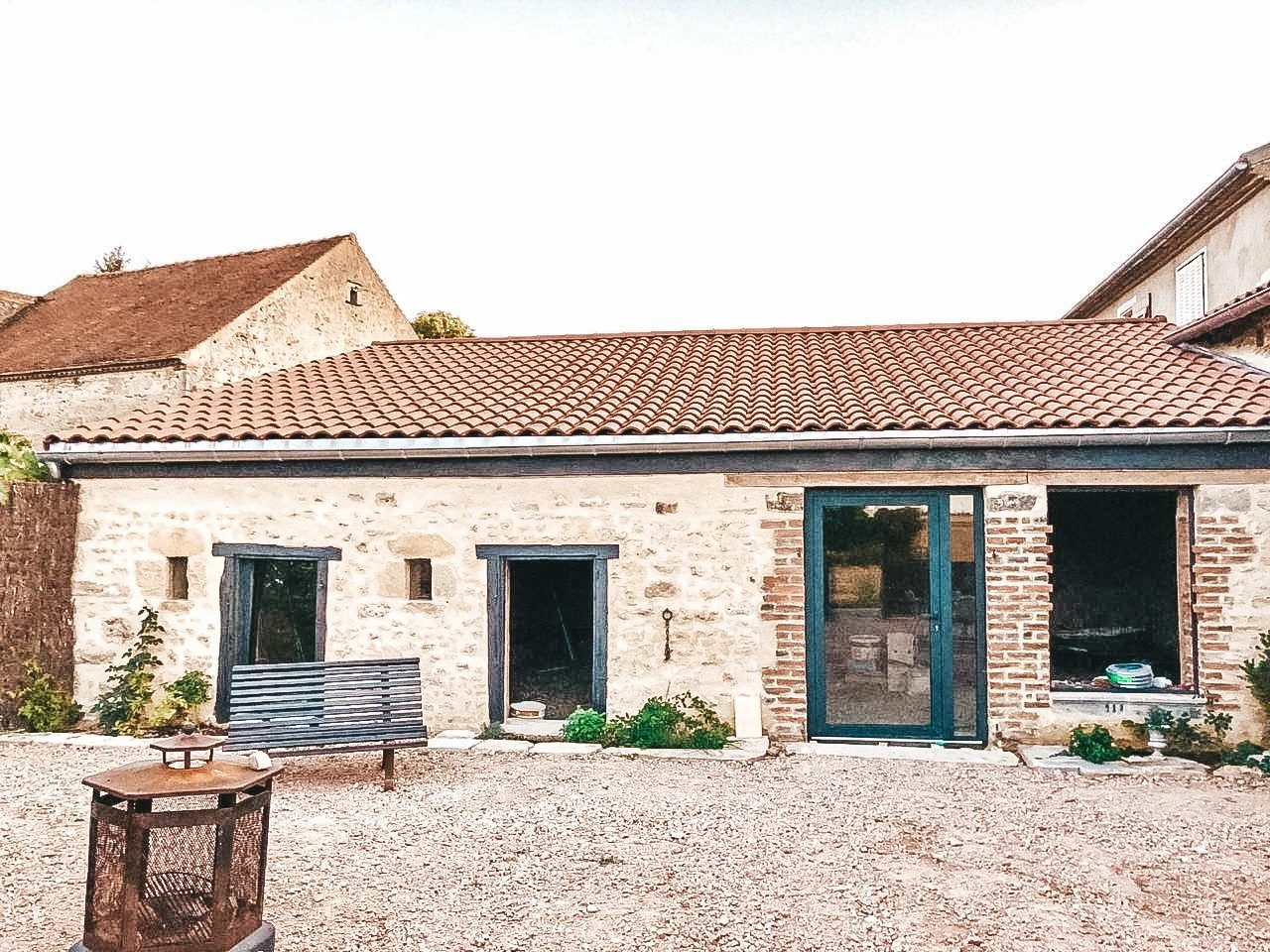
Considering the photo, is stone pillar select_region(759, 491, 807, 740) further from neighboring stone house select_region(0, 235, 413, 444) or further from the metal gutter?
neighboring stone house select_region(0, 235, 413, 444)

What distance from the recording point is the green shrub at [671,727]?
737 centimetres

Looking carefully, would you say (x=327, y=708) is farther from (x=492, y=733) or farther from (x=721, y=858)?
(x=721, y=858)

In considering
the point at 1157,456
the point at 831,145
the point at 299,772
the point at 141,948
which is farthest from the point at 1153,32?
the point at 141,948

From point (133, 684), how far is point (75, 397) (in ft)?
21.5

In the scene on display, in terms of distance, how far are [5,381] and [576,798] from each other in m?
12.0

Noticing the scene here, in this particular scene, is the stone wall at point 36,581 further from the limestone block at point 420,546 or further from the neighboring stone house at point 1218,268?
the neighboring stone house at point 1218,268

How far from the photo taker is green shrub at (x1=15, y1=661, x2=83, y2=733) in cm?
789

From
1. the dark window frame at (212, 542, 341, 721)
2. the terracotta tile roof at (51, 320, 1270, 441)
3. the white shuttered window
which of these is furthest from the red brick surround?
the white shuttered window

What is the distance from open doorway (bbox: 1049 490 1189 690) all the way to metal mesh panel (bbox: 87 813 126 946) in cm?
825

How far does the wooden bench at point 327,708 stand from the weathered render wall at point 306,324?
6.73m

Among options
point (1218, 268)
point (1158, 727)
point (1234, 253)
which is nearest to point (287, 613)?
point (1158, 727)

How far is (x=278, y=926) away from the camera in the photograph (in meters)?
4.05

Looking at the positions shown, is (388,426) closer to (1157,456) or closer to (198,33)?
(198,33)

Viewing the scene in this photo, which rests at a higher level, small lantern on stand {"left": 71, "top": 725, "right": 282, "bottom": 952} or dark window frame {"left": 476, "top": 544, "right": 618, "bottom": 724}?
dark window frame {"left": 476, "top": 544, "right": 618, "bottom": 724}
